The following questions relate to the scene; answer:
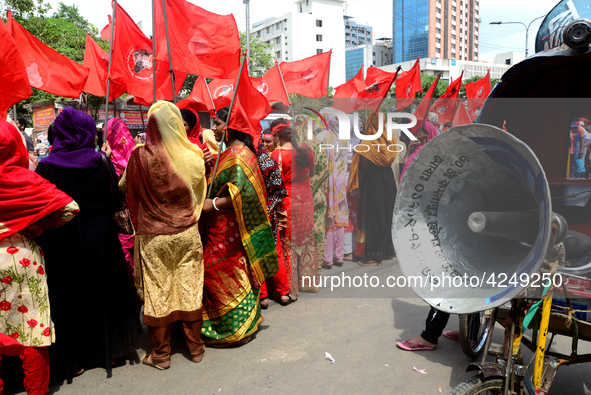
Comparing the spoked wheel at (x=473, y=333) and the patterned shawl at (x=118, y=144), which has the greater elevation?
the patterned shawl at (x=118, y=144)

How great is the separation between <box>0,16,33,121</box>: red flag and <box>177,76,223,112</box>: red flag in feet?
9.06

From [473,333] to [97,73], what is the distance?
4.93 metres

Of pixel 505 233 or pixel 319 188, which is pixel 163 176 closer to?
pixel 505 233

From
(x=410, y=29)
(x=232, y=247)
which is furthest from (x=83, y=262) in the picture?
(x=410, y=29)

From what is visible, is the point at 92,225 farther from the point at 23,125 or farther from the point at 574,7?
the point at 23,125

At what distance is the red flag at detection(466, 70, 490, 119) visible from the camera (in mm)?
8477

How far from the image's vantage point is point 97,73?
5332 mm

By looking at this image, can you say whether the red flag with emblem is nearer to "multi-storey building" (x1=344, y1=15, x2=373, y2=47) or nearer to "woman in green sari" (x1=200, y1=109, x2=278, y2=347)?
"woman in green sari" (x1=200, y1=109, x2=278, y2=347)

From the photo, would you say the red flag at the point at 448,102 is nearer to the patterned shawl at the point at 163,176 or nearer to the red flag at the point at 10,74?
the patterned shawl at the point at 163,176

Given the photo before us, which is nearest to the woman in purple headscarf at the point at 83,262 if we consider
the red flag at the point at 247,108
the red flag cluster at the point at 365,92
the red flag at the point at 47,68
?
the red flag at the point at 247,108

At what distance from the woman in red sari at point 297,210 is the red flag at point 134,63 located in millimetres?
1583

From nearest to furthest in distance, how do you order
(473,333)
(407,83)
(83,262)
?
(83,262), (473,333), (407,83)

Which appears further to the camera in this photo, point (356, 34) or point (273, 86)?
point (356, 34)

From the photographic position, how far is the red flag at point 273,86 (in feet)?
23.0
